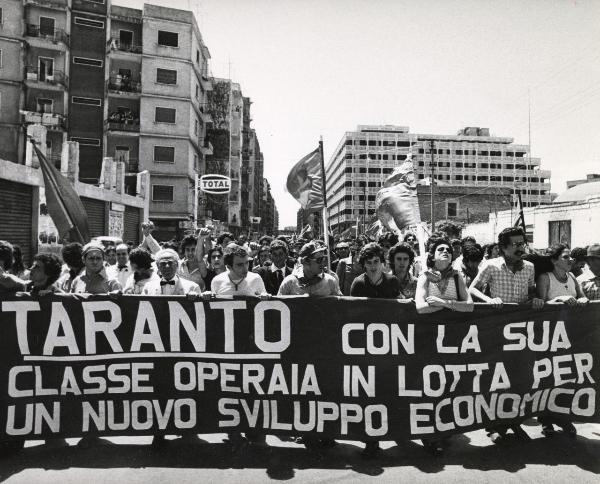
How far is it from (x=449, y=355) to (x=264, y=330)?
1627mm

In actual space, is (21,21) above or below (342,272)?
above

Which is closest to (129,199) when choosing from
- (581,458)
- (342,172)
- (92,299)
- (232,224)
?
(92,299)

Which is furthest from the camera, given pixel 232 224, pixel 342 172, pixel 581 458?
Answer: pixel 342 172

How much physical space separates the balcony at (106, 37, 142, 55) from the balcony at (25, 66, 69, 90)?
4.24 meters

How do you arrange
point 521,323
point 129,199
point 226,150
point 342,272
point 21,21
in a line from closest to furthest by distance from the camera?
1. point 521,323
2. point 342,272
3. point 129,199
4. point 21,21
5. point 226,150

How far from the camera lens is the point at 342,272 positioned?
8.37 m

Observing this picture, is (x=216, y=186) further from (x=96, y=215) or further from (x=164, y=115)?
(x=164, y=115)

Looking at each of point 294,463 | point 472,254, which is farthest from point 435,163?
point 294,463

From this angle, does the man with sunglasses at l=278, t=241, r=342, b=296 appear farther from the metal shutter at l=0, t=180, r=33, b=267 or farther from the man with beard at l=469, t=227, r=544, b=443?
the metal shutter at l=0, t=180, r=33, b=267

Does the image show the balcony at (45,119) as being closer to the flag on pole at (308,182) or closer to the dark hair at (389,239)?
the flag on pole at (308,182)

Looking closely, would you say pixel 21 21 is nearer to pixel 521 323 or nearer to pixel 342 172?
pixel 521 323

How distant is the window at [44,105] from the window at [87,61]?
12.7 ft

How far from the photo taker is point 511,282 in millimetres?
4859

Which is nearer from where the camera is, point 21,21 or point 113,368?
point 113,368
